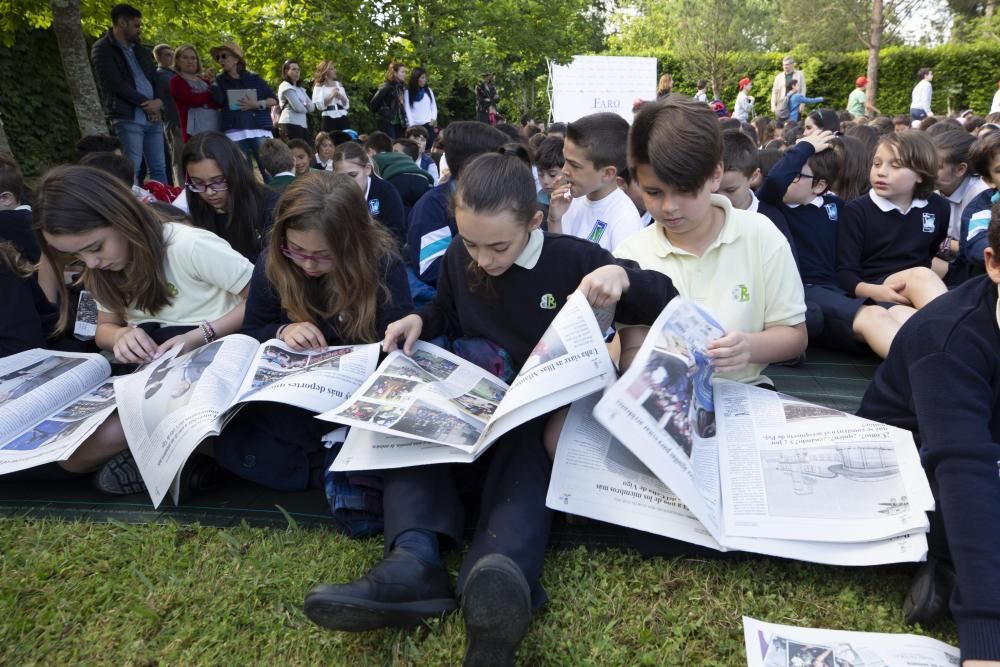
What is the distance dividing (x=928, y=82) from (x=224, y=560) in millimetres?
17821

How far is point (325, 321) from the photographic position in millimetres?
2594

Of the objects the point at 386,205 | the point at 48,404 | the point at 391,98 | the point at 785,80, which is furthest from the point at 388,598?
the point at 785,80

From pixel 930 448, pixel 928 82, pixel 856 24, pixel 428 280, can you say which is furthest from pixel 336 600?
pixel 856 24

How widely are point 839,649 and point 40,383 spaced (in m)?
2.70

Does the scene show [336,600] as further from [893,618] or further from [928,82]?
[928,82]

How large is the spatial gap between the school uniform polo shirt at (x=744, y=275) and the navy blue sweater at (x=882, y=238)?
154 centimetres

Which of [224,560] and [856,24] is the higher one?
[856,24]

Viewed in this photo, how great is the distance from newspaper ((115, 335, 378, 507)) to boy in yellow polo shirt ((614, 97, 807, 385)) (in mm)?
963

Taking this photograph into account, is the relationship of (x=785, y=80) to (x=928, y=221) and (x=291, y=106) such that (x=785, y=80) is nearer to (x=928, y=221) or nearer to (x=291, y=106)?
(x=291, y=106)

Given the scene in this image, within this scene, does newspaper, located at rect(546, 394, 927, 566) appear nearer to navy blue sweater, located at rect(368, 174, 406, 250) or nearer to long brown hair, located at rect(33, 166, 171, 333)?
long brown hair, located at rect(33, 166, 171, 333)

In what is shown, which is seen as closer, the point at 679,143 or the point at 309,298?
the point at 679,143

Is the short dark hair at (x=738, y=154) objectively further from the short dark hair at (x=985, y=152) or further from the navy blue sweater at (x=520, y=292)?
the navy blue sweater at (x=520, y=292)

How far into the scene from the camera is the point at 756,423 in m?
1.96

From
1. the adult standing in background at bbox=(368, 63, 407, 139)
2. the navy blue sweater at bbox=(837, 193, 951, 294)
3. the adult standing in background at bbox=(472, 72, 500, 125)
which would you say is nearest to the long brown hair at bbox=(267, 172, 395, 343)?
the navy blue sweater at bbox=(837, 193, 951, 294)
